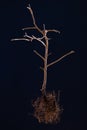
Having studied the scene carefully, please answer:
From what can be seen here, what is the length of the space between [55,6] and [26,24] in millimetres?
230

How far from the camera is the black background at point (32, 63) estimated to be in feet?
7.13

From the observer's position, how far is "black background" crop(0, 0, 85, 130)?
7.13ft

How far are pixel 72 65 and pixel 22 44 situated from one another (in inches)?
14.4

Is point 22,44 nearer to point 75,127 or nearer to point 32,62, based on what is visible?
point 32,62

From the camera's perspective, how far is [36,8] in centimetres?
217

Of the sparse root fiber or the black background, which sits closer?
the sparse root fiber

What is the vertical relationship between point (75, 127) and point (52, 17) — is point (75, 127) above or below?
below

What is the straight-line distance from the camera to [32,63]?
2.19m

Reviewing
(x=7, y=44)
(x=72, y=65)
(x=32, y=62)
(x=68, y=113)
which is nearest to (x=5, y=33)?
(x=7, y=44)

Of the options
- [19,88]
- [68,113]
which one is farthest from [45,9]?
[68,113]

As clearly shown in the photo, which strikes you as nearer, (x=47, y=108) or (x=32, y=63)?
(x=47, y=108)

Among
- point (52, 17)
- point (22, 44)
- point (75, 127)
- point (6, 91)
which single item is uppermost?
point (52, 17)

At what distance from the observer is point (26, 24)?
217cm

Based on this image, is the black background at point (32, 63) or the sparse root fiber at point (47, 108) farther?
the black background at point (32, 63)
